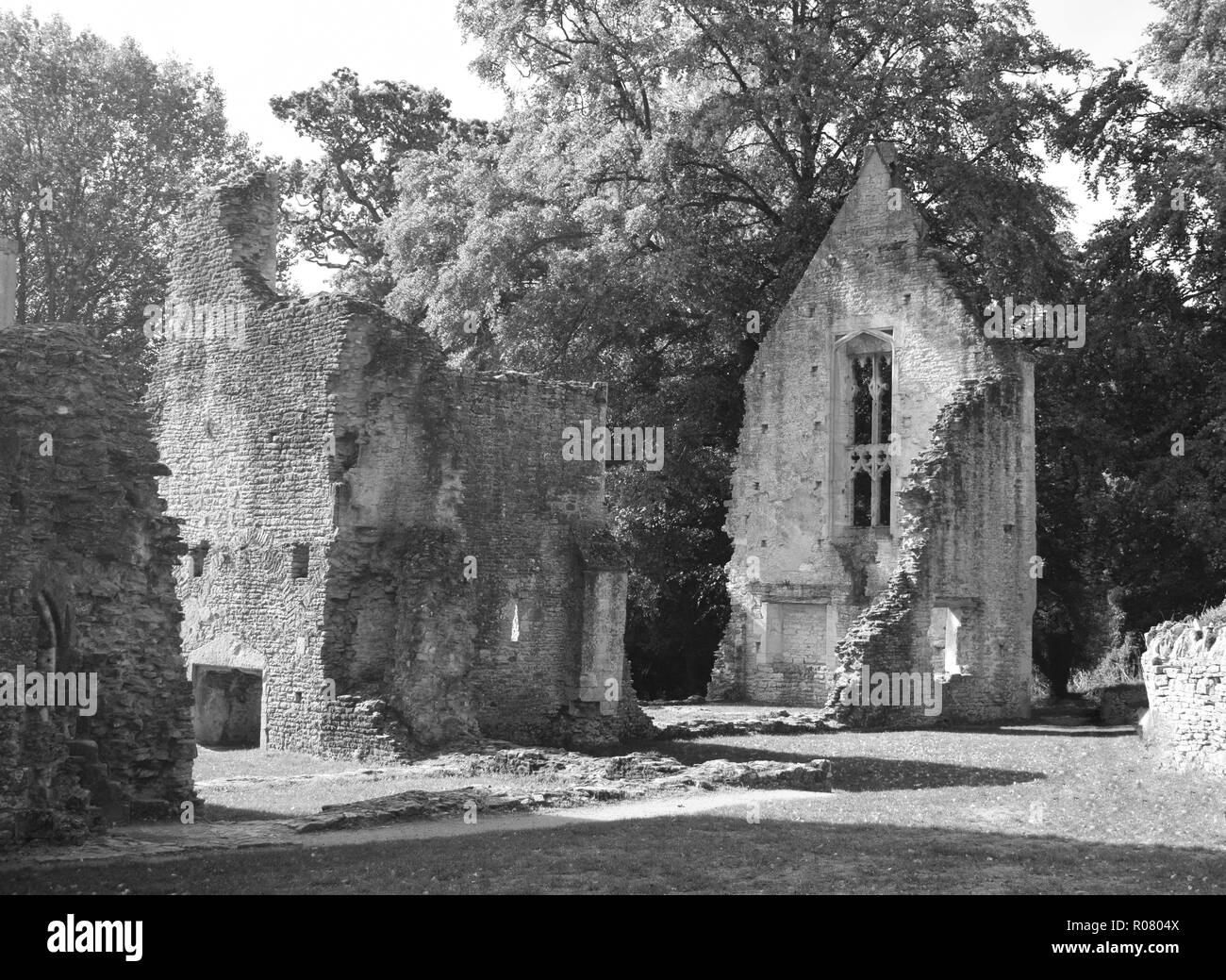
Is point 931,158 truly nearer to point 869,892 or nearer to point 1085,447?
point 1085,447

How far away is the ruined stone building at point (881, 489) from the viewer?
96.2 ft

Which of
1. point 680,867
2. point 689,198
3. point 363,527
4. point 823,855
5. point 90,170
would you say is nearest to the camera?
point 680,867

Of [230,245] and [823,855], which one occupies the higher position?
[230,245]

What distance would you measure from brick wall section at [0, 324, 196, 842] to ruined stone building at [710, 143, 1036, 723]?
15122 mm

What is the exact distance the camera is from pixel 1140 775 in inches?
777

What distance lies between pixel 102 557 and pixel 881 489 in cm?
2037

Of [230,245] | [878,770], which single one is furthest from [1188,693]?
[230,245]

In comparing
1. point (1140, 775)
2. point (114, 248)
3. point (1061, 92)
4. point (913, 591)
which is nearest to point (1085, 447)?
point (913, 591)

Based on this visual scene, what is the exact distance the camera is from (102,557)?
15797 mm

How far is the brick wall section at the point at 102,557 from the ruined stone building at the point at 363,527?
5.14m

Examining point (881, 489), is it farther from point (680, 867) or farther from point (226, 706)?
point (680, 867)

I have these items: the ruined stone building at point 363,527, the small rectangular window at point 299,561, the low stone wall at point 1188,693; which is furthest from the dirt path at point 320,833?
the small rectangular window at point 299,561

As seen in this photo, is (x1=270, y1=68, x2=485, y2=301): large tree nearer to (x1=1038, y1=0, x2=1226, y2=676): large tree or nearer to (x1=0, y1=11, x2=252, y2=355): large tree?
(x1=0, y1=11, x2=252, y2=355): large tree

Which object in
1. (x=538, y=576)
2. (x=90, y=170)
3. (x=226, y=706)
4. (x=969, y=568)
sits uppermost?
(x=90, y=170)
